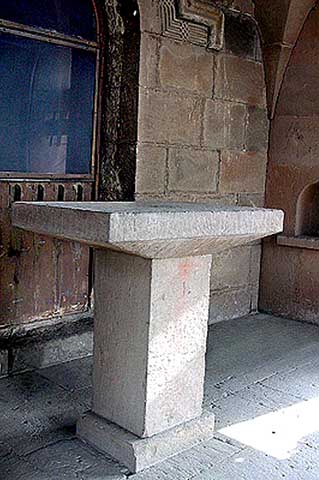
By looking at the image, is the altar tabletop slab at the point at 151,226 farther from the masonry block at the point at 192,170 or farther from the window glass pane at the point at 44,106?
the masonry block at the point at 192,170

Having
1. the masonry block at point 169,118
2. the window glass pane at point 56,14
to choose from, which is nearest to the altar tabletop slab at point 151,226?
the window glass pane at point 56,14

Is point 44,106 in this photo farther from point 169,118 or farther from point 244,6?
point 244,6

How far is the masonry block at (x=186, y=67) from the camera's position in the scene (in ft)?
10.6

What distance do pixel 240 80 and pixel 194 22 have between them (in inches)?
22.0

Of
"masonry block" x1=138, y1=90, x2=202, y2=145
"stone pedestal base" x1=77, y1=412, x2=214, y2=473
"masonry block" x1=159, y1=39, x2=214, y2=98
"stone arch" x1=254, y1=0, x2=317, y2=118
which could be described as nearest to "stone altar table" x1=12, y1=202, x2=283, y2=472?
"stone pedestal base" x1=77, y1=412, x2=214, y2=473

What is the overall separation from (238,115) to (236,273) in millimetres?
1042

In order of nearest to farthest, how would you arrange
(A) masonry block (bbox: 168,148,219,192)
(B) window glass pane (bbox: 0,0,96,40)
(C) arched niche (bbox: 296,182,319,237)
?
1. (B) window glass pane (bbox: 0,0,96,40)
2. (A) masonry block (bbox: 168,148,219,192)
3. (C) arched niche (bbox: 296,182,319,237)

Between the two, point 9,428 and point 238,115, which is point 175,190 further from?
point 9,428

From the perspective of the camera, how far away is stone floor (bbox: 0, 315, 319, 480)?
2004mm

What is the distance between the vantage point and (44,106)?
2893 mm

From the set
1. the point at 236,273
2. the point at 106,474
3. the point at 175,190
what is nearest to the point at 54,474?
the point at 106,474

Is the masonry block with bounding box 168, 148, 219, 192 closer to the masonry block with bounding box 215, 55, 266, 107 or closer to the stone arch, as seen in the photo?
the masonry block with bounding box 215, 55, 266, 107

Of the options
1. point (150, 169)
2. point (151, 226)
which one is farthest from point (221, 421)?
point (150, 169)

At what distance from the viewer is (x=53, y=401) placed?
2.53 m
